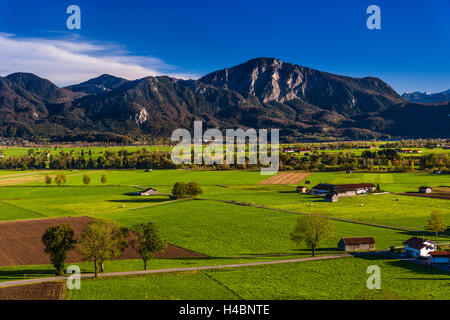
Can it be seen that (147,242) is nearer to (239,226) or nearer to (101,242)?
(101,242)

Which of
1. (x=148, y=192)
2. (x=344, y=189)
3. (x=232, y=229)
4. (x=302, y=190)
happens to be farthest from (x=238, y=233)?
(x=148, y=192)

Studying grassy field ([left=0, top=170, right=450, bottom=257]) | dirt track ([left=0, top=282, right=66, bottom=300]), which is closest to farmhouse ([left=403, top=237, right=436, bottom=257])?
grassy field ([left=0, top=170, right=450, bottom=257])

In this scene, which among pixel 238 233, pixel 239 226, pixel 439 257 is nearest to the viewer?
pixel 439 257

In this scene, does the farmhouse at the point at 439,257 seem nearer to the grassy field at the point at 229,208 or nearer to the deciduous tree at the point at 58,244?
the grassy field at the point at 229,208

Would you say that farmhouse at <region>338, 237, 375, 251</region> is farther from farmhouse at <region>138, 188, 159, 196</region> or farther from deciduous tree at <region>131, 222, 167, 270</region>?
farmhouse at <region>138, 188, 159, 196</region>
